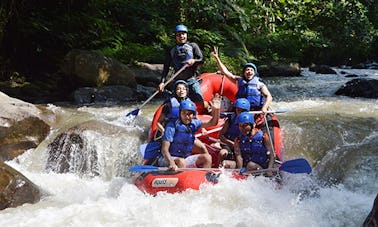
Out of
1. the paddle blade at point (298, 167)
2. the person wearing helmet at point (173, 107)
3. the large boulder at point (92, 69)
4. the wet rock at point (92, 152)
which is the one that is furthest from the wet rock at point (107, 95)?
the paddle blade at point (298, 167)

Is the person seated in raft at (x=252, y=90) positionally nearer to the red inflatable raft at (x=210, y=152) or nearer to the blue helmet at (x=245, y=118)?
the red inflatable raft at (x=210, y=152)

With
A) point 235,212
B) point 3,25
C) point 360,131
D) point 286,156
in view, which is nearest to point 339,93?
point 360,131

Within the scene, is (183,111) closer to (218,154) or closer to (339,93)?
(218,154)

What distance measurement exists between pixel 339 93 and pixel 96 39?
6.03 metres

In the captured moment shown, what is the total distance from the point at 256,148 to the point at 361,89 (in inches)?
219

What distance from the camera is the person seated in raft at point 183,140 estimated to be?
16.6 ft

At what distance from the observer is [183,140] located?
5.14 m

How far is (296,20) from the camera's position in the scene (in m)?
18.8

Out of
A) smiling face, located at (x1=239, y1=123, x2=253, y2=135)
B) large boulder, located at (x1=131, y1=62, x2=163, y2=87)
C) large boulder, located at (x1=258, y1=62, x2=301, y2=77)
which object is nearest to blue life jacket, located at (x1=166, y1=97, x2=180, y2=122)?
smiling face, located at (x1=239, y1=123, x2=253, y2=135)

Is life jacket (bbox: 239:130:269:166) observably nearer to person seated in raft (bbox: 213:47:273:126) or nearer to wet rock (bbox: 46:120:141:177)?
person seated in raft (bbox: 213:47:273:126)

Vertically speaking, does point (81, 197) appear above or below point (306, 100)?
below

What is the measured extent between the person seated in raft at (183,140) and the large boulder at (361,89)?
5495 millimetres

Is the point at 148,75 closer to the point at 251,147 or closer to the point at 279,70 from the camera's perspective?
the point at 279,70

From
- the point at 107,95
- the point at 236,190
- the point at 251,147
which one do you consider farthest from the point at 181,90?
the point at 107,95
